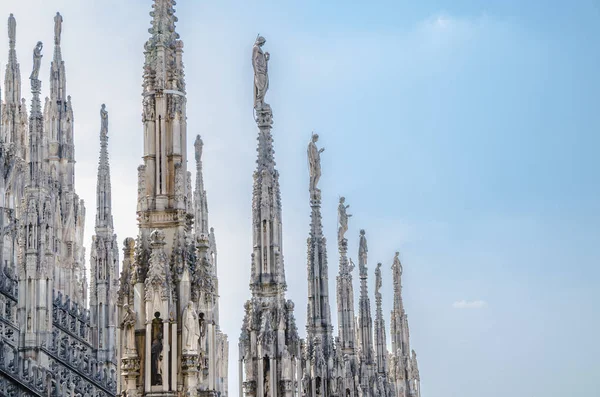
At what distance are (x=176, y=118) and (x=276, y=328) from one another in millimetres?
8407

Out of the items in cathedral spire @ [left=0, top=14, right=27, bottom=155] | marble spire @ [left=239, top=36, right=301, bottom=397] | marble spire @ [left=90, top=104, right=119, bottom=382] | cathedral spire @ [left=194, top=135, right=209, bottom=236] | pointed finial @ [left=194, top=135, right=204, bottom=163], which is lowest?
marble spire @ [left=239, top=36, right=301, bottom=397]

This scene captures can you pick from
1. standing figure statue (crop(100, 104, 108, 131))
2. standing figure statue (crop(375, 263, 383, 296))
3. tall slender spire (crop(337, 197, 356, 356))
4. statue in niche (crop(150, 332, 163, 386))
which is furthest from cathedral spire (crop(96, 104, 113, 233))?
statue in niche (crop(150, 332, 163, 386))

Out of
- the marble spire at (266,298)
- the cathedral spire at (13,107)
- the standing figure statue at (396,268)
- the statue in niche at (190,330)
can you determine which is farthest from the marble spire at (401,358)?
the statue in niche at (190,330)

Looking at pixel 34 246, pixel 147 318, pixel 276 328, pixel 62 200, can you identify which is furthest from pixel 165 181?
pixel 62 200

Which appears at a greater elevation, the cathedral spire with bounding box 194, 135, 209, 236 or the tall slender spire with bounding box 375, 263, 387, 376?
the cathedral spire with bounding box 194, 135, 209, 236

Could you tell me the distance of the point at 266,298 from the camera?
75.3 ft

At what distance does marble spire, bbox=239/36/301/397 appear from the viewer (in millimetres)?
22609

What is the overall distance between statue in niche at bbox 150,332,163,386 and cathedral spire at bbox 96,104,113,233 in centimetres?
2333

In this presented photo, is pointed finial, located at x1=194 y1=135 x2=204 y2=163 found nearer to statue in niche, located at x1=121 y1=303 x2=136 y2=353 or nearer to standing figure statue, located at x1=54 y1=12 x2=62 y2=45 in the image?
standing figure statue, located at x1=54 y1=12 x2=62 y2=45

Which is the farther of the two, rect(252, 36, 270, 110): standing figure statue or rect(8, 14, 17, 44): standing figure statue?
rect(8, 14, 17, 44): standing figure statue

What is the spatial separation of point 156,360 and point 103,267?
23.1 meters

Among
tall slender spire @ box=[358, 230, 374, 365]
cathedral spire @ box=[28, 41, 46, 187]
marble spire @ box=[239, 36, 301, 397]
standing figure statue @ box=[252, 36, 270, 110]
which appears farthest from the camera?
tall slender spire @ box=[358, 230, 374, 365]

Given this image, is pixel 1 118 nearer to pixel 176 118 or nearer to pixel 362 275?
pixel 362 275

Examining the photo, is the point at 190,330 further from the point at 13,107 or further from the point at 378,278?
the point at 13,107
